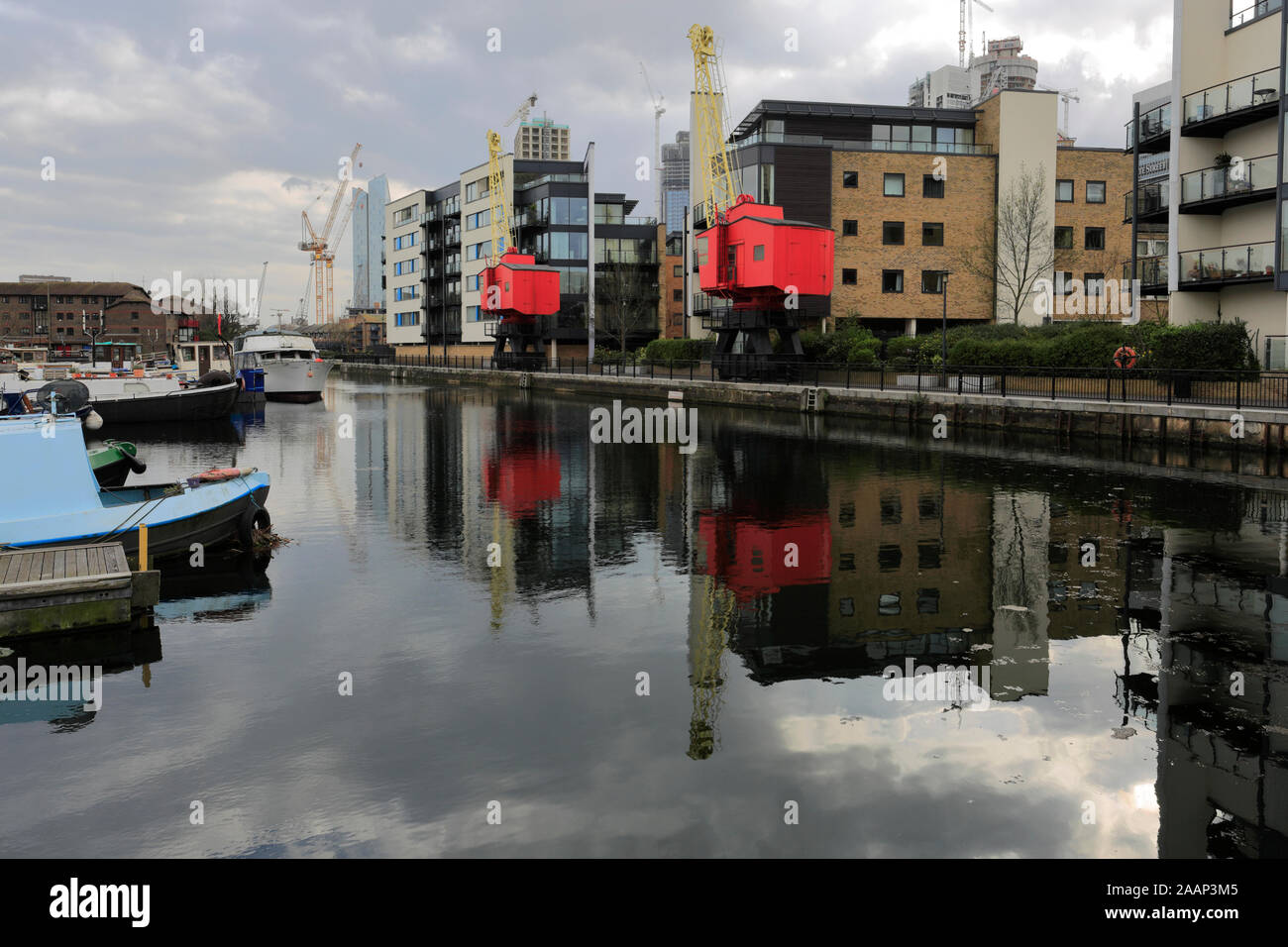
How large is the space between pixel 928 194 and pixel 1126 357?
106ft

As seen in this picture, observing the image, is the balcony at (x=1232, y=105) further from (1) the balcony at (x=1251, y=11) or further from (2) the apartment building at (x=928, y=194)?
(2) the apartment building at (x=928, y=194)

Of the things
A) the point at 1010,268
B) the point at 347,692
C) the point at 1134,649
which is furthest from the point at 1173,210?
the point at 347,692

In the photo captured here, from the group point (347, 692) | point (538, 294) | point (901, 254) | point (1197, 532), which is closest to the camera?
point (347, 692)

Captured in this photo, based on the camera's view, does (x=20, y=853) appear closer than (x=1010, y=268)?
Yes

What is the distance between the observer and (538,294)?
79.1 meters

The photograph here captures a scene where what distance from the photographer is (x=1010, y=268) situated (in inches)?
2420

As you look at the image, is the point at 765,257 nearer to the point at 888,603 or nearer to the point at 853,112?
the point at 853,112

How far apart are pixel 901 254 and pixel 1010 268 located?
22.7 feet

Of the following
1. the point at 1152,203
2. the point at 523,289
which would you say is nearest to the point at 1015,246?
the point at 1152,203

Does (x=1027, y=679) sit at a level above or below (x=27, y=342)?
below

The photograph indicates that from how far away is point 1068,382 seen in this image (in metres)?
33.2

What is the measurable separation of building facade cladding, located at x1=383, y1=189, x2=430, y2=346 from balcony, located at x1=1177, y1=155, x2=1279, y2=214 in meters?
85.4
